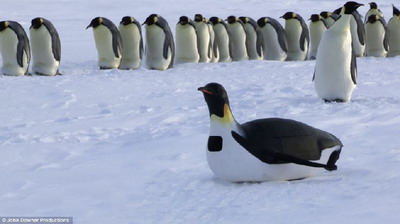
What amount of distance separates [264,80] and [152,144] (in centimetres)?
398

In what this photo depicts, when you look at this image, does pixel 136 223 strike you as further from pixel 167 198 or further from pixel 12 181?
pixel 12 181

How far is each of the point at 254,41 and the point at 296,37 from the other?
0.71 metres

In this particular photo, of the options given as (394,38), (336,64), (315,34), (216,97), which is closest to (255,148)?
(216,97)

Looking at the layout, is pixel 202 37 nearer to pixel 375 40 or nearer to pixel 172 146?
pixel 375 40

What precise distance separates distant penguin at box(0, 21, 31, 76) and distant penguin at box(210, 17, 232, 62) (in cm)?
352

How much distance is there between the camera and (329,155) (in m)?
4.19

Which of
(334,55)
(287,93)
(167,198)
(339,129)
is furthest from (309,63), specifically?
(167,198)

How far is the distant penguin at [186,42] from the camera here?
12.1 meters

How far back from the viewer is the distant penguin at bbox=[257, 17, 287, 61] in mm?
13305

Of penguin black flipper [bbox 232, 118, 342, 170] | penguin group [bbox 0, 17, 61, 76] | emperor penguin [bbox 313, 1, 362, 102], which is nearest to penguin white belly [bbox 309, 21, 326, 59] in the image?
penguin group [bbox 0, 17, 61, 76]

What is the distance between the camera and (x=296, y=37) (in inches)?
531

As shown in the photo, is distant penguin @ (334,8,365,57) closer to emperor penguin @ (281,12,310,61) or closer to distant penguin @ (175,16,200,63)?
emperor penguin @ (281,12,310,61)

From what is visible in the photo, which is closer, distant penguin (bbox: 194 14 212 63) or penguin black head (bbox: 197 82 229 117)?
penguin black head (bbox: 197 82 229 117)

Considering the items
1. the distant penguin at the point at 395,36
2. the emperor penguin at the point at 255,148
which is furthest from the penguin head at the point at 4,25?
the emperor penguin at the point at 255,148
